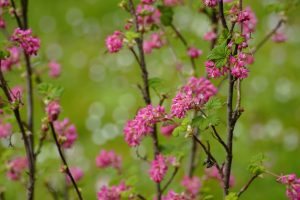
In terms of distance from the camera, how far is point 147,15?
4539 mm

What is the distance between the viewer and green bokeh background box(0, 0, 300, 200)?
8367mm

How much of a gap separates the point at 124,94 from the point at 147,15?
20.2ft

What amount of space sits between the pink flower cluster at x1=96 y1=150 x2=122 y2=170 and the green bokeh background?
2426 millimetres

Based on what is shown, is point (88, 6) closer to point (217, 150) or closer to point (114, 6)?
point (114, 6)

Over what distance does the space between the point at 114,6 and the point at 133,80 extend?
10.4ft

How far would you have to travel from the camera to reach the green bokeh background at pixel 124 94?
8367mm

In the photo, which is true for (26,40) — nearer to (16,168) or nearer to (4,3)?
(4,3)

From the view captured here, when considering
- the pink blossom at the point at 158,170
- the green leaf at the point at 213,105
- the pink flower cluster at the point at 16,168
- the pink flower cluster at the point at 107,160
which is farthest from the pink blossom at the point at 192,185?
the green leaf at the point at 213,105

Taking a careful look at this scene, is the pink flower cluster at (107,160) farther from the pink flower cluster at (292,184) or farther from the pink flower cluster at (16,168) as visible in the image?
the pink flower cluster at (292,184)

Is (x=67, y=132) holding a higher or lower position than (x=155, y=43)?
lower

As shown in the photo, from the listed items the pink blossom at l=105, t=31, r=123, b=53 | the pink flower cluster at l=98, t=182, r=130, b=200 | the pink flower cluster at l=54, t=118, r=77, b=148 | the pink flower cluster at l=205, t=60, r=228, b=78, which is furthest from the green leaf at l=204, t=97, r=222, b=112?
the pink flower cluster at l=54, t=118, r=77, b=148

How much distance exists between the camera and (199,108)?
123 inches

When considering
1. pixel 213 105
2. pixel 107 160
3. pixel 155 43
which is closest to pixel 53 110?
pixel 107 160

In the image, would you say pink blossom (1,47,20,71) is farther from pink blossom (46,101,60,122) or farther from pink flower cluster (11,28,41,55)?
pink flower cluster (11,28,41,55)
